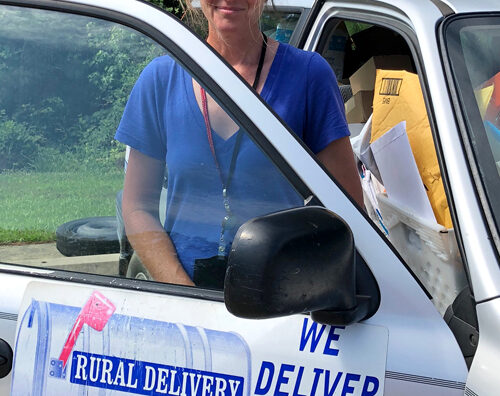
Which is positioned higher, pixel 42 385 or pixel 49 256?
pixel 49 256

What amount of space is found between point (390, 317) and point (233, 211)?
39 cm

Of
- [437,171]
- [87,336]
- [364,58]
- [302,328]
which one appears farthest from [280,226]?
[364,58]

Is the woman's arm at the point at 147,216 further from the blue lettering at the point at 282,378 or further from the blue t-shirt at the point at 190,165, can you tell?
the blue lettering at the point at 282,378

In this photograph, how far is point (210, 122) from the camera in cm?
160

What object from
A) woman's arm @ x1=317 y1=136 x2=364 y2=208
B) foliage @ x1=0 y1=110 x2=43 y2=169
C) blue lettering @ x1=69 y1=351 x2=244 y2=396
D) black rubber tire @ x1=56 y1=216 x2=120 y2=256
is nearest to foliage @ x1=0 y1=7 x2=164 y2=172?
foliage @ x1=0 y1=110 x2=43 y2=169

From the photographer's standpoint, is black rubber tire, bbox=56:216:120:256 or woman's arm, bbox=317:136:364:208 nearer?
black rubber tire, bbox=56:216:120:256

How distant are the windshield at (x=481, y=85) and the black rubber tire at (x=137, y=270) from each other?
2.43ft

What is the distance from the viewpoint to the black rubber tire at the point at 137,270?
1.63m

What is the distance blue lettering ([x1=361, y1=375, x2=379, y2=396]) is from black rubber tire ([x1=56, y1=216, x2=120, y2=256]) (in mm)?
610

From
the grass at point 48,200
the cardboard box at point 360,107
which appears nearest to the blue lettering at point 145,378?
the grass at point 48,200

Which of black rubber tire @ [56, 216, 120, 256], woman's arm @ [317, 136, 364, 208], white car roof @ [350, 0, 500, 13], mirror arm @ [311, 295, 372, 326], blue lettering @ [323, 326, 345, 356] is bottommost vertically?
blue lettering @ [323, 326, 345, 356]

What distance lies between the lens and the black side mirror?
4.21 ft

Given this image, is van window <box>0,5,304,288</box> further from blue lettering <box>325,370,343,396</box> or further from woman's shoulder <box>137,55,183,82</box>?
blue lettering <box>325,370,343,396</box>

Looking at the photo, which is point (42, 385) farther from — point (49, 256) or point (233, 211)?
point (233, 211)
